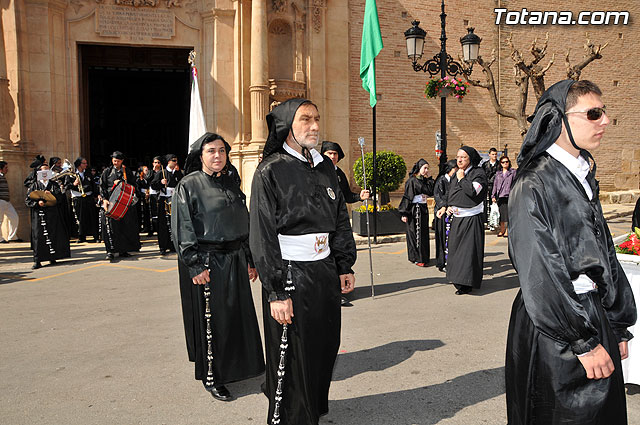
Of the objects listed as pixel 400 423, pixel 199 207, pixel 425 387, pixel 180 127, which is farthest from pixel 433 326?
pixel 180 127

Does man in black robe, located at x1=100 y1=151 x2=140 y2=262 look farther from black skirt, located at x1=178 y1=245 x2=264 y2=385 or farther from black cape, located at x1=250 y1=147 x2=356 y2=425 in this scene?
black cape, located at x1=250 y1=147 x2=356 y2=425

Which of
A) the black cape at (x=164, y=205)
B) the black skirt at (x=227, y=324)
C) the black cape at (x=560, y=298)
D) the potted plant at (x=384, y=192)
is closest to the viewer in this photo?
the black cape at (x=560, y=298)

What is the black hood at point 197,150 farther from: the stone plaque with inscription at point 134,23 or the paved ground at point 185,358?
the stone plaque with inscription at point 134,23

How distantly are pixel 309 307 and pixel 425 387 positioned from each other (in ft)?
5.55

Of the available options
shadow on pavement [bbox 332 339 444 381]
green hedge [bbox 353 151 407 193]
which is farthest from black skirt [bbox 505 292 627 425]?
green hedge [bbox 353 151 407 193]

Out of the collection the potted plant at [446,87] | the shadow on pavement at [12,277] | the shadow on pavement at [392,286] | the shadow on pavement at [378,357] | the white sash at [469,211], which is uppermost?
the potted plant at [446,87]

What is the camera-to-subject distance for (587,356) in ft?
7.73

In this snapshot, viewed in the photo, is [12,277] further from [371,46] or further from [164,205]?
[371,46]

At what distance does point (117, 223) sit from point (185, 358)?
Answer: 23.4 feet

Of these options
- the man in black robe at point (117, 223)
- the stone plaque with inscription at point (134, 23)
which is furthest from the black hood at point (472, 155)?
the stone plaque with inscription at point (134, 23)

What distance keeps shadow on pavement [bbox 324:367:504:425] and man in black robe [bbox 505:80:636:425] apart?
1.50 metres

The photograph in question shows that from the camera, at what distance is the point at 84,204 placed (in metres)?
14.1

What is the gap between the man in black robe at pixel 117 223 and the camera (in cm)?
1132

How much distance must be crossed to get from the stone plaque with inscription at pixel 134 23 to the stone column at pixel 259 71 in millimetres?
2673
